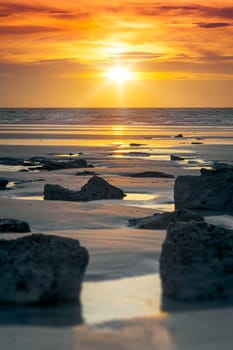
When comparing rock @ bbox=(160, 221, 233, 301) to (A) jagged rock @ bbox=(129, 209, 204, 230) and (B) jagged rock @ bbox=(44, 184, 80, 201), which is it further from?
(B) jagged rock @ bbox=(44, 184, 80, 201)

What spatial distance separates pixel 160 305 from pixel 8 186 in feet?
31.0

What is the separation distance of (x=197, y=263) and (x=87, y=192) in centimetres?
624

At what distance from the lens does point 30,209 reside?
9297 millimetres

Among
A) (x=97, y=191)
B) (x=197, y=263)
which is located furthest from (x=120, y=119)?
(x=197, y=263)

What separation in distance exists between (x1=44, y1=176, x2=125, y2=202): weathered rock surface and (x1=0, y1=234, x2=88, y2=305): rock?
5.85 m

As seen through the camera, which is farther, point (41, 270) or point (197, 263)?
Result: point (197, 263)

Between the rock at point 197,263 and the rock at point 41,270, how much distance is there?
0.65 metres

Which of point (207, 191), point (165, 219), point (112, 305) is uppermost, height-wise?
point (207, 191)

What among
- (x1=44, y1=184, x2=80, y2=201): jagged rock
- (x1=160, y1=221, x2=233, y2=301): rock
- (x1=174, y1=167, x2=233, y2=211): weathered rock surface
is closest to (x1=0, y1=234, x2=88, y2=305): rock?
(x1=160, y1=221, x2=233, y2=301): rock

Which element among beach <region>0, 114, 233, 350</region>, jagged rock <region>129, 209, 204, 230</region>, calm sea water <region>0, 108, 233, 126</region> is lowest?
beach <region>0, 114, 233, 350</region>

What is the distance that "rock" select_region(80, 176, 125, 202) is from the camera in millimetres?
11188

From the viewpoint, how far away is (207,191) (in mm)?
10266

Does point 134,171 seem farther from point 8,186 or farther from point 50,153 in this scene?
point 50,153

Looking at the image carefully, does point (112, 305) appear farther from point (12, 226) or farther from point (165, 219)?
point (165, 219)
